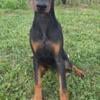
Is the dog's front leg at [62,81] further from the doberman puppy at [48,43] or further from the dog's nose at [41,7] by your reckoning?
the dog's nose at [41,7]

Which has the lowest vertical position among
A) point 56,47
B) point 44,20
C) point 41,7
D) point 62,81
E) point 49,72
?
point 49,72

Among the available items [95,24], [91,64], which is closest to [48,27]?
[91,64]

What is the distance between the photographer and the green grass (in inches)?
201

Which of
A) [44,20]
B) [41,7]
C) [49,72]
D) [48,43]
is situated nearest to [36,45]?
[48,43]

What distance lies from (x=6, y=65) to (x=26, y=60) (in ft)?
1.11

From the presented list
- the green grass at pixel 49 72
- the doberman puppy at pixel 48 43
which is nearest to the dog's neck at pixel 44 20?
the doberman puppy at pixel 48 43

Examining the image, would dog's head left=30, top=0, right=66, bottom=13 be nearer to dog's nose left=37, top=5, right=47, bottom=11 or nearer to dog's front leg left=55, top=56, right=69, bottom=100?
dog's nose left=37, top=5, right=47, bottom=11

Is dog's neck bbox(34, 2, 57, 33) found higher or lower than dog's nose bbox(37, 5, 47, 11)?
lower

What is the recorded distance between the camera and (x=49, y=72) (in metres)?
5.38

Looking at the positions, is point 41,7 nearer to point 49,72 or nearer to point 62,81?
point 62,81

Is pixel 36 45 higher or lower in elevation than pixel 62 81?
higher

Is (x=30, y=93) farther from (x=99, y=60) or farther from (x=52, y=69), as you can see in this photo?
(x=99, y=60)

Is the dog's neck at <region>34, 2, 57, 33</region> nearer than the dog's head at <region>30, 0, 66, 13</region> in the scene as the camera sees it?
No

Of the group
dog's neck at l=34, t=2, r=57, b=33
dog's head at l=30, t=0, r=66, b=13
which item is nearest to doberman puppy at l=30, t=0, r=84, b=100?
dog's neck at l=34, t=2, r=57, b=33
